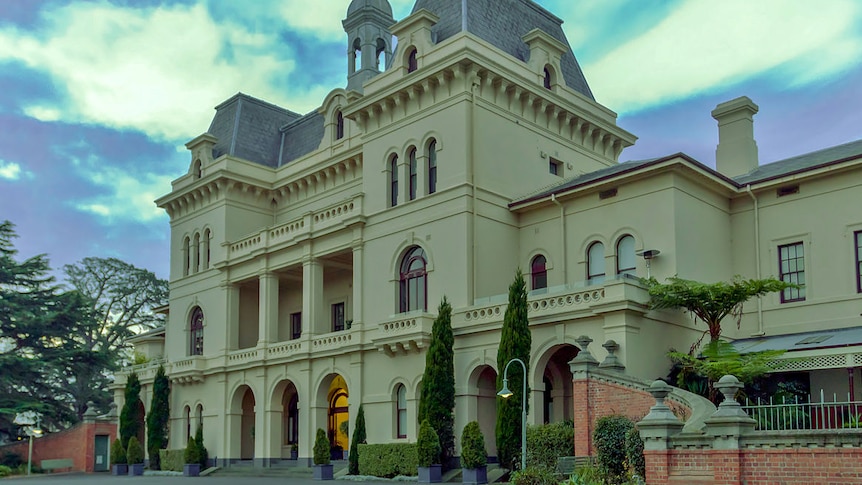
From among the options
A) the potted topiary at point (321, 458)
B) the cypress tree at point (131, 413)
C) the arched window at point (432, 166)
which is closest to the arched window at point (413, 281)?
the arched window at point (432, 166)

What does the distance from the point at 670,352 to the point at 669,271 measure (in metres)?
2.85

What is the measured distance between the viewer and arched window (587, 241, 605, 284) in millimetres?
31875

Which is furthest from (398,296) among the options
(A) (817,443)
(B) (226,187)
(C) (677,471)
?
(A) (817,443)

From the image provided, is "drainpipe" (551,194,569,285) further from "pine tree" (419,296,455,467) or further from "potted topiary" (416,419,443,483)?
"potted topiary" (416,419,443,483)

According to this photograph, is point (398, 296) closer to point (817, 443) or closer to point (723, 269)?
point (723, 269)

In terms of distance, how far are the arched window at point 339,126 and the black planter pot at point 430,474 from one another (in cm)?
1752

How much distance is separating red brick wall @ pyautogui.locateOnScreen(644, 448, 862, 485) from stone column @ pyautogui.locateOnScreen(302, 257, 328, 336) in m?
21.9

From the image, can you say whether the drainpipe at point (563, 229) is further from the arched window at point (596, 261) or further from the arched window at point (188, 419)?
the arched window at point (188, 419)

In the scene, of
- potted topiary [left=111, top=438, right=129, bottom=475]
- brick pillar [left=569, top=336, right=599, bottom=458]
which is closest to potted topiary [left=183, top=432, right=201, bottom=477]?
potted topiary [left=111, top=438, right=129, bottom=475]

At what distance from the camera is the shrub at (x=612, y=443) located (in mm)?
22781

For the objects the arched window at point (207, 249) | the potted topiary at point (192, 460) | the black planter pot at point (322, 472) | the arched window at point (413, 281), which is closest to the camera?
the black planter pot at point (322, 472)

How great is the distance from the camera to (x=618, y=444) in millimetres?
23047

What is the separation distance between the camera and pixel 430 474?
96.0 ft

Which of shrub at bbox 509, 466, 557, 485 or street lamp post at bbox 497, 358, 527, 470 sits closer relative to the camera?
shrub at bbox 509, 466, 557, 485
